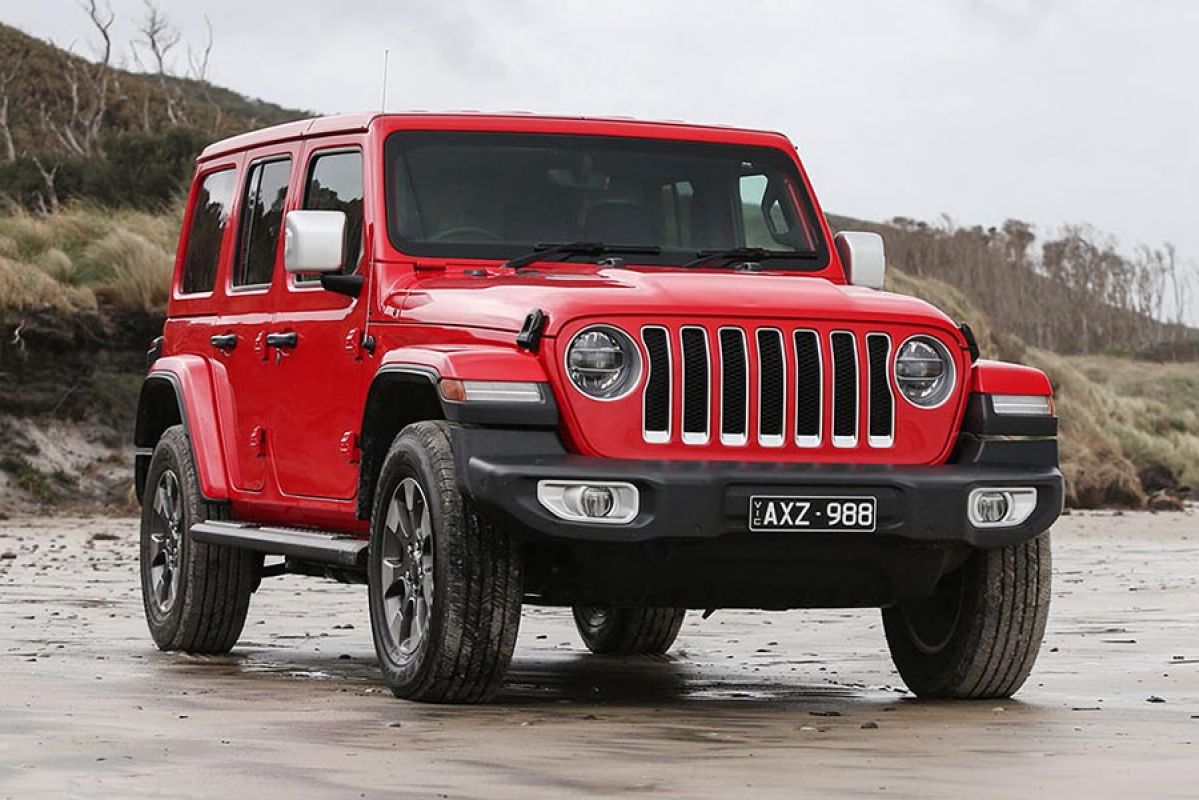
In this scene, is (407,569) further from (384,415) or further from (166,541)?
(166,541)

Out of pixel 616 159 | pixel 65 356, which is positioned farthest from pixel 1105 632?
pixel 65 356

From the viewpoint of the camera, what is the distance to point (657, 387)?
7.51 metres

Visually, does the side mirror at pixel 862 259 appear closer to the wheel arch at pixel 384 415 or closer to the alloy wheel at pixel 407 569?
the wheel arch at pixel 384 415

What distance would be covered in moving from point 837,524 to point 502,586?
106 centimetres

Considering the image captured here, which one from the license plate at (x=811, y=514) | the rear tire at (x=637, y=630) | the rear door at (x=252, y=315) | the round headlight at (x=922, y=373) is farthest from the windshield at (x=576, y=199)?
the rear tire at (x=637, y=630)

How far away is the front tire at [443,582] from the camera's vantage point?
7.51 m

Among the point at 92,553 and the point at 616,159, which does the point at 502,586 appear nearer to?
the point at 616,159

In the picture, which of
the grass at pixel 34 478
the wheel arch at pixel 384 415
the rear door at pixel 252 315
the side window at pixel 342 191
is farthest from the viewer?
the grass at pixel 34 478

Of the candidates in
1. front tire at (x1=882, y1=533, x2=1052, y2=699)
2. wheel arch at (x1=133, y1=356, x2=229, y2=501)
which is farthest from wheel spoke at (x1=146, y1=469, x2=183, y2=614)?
front tire at (x1=882, y1=533, x2=1052, y2=699)

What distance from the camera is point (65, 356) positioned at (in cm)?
2280

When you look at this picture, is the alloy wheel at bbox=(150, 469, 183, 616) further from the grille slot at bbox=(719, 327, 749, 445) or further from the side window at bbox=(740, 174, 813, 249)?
the grille slot at bbox=(719, 327, 749, 445)

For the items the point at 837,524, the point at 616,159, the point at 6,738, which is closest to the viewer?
the point at 6,738

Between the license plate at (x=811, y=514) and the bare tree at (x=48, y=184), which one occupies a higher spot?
the bare tree at (x=48, y=184)

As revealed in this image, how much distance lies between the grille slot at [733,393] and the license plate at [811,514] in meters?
0.25
